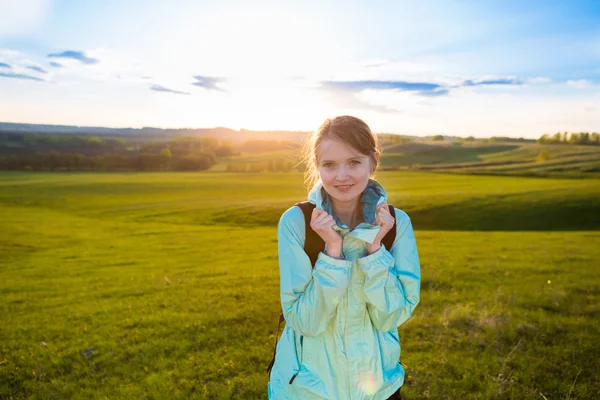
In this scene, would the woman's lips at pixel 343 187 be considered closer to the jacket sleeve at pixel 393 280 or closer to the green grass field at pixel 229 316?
the jacket sleeve at pixel 393 280

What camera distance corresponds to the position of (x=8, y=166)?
8162 centimetres

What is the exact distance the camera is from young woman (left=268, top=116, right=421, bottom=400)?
294 centimetres

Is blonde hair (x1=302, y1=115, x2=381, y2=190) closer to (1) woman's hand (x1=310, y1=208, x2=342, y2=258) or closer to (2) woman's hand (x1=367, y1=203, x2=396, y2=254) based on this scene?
(2) woman's hand (x1=367, y1=203, x2=396, y2=254)

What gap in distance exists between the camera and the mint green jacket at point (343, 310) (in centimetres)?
294

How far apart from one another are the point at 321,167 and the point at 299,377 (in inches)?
67.0

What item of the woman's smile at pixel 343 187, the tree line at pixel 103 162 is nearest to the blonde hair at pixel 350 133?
the woman's smile at pixel 343 187

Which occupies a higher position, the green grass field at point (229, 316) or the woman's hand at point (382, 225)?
the woman's hand at point (382, 225)

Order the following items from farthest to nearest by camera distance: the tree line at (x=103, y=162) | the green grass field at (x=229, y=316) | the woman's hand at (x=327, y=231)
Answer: the tree line at (x=103, y=162) → the green grass field at (x=229, y=316) → the woman's hand at (x=327, y=231)

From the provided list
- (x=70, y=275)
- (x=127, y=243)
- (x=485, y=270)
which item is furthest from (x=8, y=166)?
(x=485, y=270)

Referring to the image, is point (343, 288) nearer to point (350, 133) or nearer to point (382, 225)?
point (382, 225)

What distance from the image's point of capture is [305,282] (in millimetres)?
3010

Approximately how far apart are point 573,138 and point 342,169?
481 feet

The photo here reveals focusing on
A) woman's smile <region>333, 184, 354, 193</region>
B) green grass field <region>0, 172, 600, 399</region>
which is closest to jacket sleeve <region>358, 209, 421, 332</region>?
woman's smile <region>333, 184, 354, 193</region>

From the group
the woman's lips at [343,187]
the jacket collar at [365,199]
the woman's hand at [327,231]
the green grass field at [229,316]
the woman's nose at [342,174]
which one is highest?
the woman's nose at [342,174]
